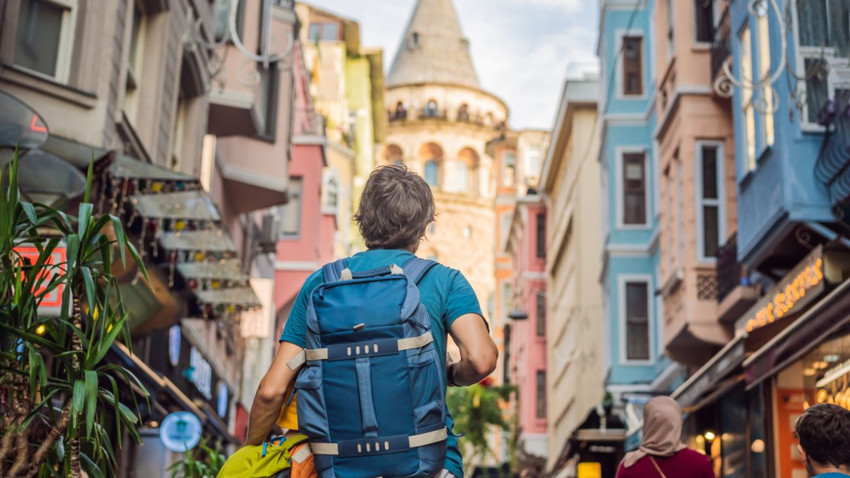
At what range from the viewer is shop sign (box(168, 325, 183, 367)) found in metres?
22.0

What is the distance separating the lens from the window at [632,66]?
3125cm

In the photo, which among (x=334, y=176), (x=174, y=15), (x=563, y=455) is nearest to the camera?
(x=174, y=15)

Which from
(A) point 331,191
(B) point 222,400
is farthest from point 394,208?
(A) point 331,191

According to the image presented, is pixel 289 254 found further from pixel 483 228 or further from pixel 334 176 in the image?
pixel 483 228

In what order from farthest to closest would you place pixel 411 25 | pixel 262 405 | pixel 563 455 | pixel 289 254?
pixel 411 25 → pixel 289 254 → pixel 563 455 → pixel 262 405

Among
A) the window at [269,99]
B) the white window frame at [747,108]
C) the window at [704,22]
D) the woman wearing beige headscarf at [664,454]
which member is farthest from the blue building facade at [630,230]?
the woman wearing beige headscarf at [664,454]

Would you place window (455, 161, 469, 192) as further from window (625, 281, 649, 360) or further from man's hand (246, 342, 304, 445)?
man's hand (246, 342, 304, 445)

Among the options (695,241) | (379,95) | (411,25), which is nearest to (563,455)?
(695,241)

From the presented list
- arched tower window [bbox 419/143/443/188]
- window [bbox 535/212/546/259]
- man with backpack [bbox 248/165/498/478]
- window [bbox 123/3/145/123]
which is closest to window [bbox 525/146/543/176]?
window [bbox 535/212/546/259]

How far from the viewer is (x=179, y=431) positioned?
17297 millimetres

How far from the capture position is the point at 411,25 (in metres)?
134

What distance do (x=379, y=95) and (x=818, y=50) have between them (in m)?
66.2

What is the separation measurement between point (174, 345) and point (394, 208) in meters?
18.7

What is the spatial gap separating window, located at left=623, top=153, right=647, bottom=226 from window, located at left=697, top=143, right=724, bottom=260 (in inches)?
335
